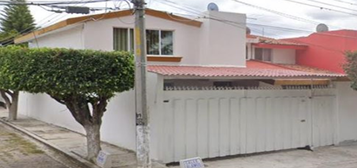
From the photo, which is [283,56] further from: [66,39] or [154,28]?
[66,39]

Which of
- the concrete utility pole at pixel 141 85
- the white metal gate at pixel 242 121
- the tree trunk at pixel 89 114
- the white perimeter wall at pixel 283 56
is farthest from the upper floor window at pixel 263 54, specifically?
the concrete utility pole at pixel 141 85

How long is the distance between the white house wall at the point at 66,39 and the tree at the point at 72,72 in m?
5.90

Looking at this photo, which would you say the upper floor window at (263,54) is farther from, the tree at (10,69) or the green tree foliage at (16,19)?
the green tree foliage at (16,19)

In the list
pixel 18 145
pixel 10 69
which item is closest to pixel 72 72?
pixel 10 69

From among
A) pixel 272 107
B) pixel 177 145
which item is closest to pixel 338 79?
pixel 272 107

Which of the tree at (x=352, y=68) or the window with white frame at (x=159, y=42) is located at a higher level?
the window with white frame at (x=159, y=42)

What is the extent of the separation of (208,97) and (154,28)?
19.5 ft

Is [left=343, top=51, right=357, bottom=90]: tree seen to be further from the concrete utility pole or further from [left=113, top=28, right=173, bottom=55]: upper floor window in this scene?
the concrete utility pole

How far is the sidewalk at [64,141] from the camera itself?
1181 centimetres

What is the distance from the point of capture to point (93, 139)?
36.9 feet

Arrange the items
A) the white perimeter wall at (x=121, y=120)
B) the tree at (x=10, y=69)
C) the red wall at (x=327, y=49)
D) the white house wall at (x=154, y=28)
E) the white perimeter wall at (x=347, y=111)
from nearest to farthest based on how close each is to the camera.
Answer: the tree at (x=10, y=69) → the white perimeter wall at (x=121, y=120) → the white perimeter wall at (x=347, y=111) → the white house wall at (x=154, y=28) → the red wall at (x=327, y=49)

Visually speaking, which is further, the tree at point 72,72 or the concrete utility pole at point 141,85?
the tree at point 72,72

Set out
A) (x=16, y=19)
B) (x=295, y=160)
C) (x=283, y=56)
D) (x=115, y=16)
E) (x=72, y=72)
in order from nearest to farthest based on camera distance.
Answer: (x=72, y=72) → (x=295, y=160) → (x=115, y=16) → (x=283, y=56) → (x=16, y=19)

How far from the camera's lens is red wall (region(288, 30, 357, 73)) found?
76.3ft
